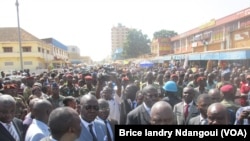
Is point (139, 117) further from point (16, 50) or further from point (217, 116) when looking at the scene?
point (16, 50)

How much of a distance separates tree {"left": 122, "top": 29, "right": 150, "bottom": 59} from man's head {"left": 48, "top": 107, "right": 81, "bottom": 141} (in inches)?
3228

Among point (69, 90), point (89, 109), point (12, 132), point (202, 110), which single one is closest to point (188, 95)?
point (202, 110)

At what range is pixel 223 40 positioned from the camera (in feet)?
97.3

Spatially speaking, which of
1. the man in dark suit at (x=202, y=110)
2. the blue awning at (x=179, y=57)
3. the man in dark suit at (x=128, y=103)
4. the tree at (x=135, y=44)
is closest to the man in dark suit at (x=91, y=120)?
the man in dark suit at (x=202, y=110)

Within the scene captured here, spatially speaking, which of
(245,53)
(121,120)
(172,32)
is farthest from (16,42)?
(172,32)

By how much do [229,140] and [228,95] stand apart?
8.30 feet

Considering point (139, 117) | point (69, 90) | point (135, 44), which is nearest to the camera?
point (139, 117)

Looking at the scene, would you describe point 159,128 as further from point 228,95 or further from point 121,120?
point 121,120

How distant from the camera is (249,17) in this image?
26.3 m

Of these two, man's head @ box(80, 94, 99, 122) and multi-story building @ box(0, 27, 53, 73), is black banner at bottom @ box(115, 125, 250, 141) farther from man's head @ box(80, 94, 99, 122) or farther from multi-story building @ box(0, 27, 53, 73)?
multi-story building @ box(0, 27, 53, 73)

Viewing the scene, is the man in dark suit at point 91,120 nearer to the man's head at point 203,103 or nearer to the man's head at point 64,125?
the man's head at point 64,125

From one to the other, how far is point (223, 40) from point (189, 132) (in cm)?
2801

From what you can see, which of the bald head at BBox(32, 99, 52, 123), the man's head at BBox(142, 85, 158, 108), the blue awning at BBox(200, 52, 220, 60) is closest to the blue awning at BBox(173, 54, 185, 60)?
the blue awning at BBox(200, 52, 220, 60)

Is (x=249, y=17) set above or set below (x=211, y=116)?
above
